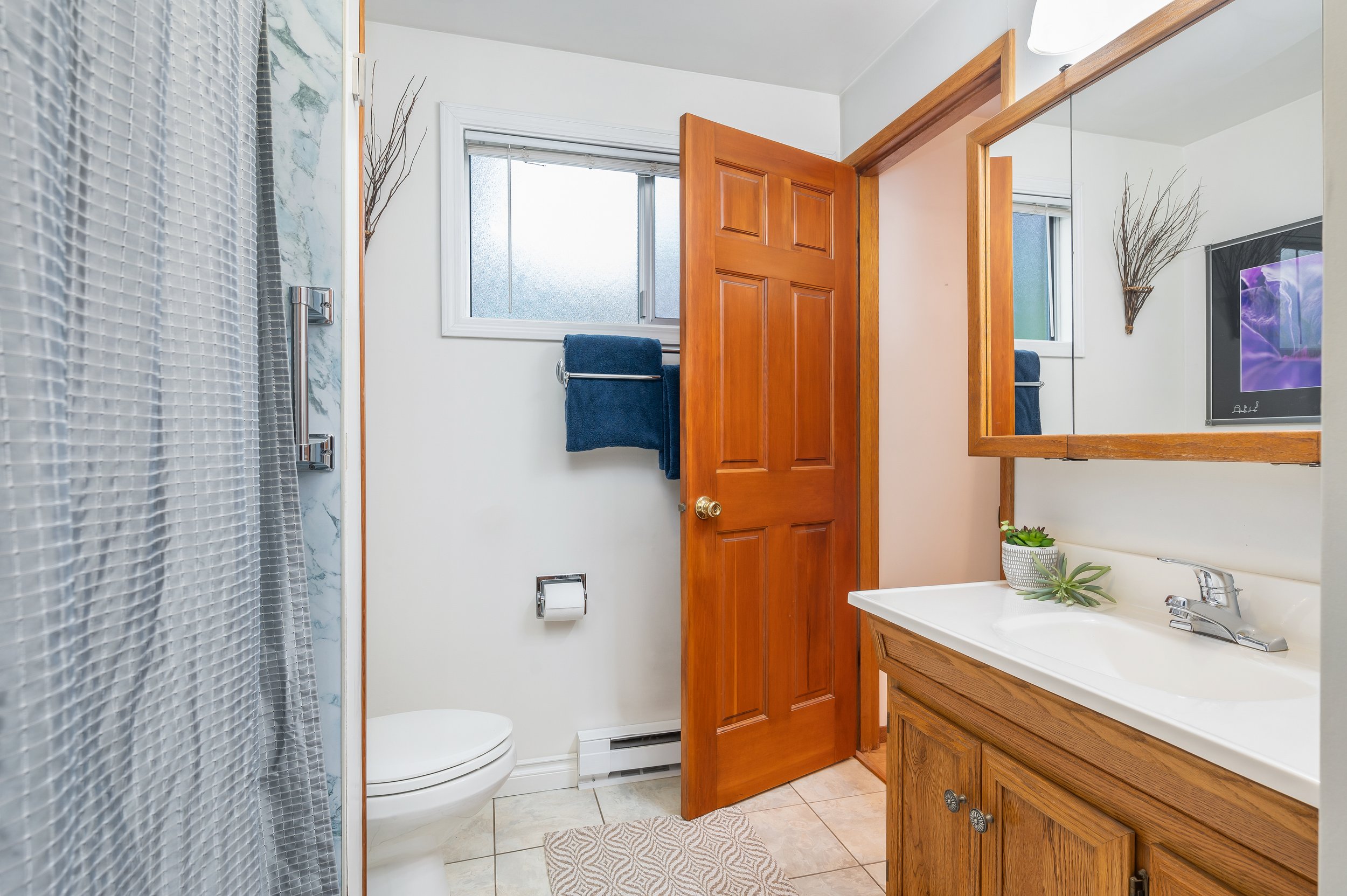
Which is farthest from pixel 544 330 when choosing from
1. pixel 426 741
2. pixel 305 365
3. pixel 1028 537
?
pixel 1028 537

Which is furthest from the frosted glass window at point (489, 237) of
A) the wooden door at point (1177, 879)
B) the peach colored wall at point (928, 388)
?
the wooden door at point (1177, 879)

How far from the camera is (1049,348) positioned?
4.86 feet

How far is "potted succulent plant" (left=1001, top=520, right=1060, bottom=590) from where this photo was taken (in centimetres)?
147

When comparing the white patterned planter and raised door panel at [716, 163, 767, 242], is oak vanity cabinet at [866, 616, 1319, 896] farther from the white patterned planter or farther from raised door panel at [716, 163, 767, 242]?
raised door panel at [716, 163, 767, 242]

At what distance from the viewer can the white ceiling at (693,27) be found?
1895 mm

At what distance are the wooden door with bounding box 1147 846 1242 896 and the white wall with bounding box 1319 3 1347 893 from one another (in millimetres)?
622

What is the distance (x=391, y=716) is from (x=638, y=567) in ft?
2.93

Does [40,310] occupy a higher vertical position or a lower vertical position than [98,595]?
higher

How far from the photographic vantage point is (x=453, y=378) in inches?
80.0

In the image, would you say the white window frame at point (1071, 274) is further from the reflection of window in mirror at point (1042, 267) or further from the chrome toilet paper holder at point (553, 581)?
the chrome toilet paper holder at point (553, 581)

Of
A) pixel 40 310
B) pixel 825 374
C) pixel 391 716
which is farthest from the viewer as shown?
pixel 825 374

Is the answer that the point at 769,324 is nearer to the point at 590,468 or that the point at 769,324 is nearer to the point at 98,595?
the point at 590,468

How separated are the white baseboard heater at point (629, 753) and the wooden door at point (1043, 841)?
1.14 m

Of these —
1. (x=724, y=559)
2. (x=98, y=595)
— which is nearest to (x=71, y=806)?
(x=98, y=595)
